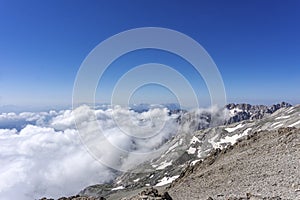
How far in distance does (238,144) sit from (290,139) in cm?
1712

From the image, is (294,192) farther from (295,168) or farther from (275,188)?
(295,168)

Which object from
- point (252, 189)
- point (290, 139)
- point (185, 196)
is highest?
point (290, 139)

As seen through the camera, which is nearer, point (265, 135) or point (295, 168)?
point (295, 168)

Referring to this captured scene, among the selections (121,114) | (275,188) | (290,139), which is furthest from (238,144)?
(121,114)

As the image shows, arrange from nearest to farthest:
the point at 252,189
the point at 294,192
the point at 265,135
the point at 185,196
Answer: the point at 294,192, the point at 252,189, the point at 185,196, the point at 265,135

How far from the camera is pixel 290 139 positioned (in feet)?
155

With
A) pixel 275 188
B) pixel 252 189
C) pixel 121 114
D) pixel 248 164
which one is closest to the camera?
pixel 275 188

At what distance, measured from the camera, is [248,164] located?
4281 centimetres

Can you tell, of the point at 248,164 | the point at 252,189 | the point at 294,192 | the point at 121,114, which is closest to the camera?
the point at 294,192

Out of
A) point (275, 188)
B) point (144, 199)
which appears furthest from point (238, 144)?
Answer: point (144, 199)

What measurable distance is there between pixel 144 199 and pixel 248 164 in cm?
2041

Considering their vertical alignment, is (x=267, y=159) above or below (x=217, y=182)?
above

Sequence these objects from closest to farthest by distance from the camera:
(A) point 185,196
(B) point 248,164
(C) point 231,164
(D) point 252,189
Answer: (D) point 252,189 < (A) point 185,196 < (B) point 248,164 < (C) point 231,164

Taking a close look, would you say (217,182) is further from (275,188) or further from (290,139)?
(290,139)
